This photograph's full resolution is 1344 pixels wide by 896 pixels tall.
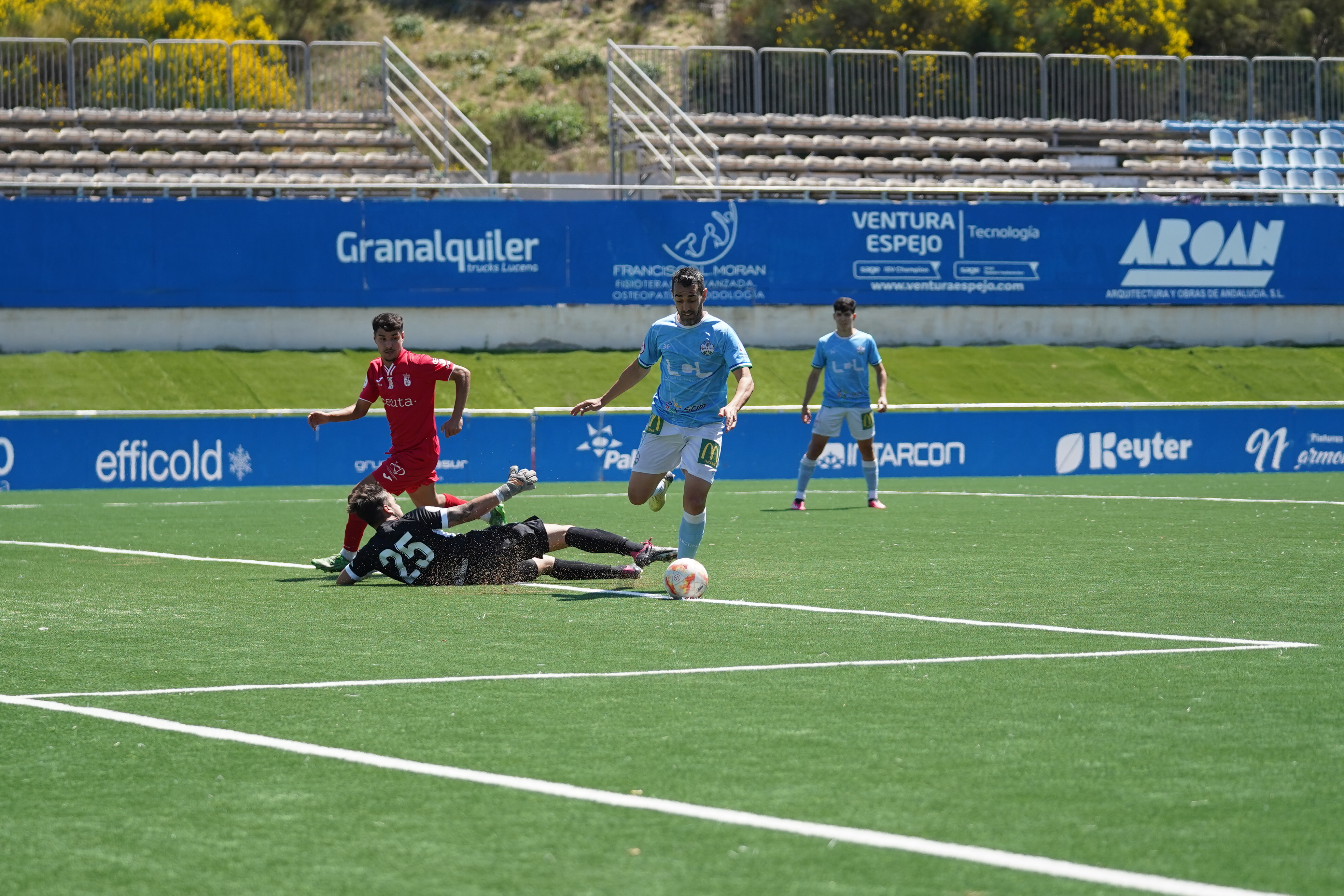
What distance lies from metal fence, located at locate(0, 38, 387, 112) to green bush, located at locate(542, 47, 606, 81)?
95.9 ft

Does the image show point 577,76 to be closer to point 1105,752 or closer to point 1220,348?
point 1220,348

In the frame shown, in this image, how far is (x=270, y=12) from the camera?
64.6 m

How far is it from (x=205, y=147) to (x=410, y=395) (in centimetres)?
2495

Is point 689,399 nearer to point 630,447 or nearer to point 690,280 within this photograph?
point 690,280

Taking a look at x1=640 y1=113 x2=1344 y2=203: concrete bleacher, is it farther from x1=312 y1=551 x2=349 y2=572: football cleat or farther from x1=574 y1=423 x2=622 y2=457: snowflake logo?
x1=312 y1=551 x2=349 y2=572: football cleat

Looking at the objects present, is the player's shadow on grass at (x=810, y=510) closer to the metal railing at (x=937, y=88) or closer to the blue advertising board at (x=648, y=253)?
the blue advertising board at (x=648, y=253)

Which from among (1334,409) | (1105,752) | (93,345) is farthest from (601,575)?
(93,345)

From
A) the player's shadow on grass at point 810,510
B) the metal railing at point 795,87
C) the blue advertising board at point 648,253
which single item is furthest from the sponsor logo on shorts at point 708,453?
the metal railing at point 795,87

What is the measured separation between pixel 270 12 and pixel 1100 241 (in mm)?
39340

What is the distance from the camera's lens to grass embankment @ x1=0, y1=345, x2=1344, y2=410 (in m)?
30.6

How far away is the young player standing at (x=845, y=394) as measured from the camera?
18922mm

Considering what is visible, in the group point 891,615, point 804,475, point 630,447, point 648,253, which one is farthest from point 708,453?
point 648,253

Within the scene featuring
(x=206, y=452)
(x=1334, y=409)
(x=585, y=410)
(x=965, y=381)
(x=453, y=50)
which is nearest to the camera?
(x=585, y=410)

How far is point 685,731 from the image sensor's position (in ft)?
20.3
